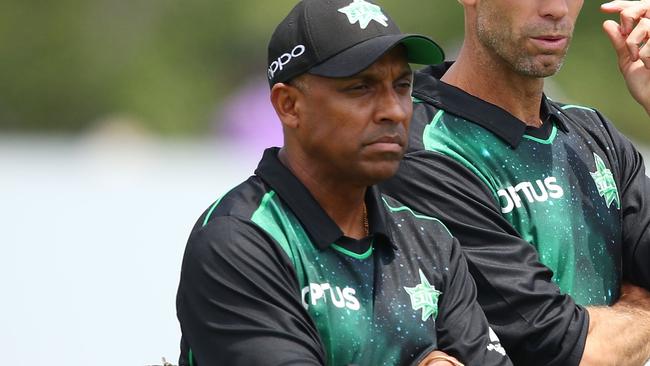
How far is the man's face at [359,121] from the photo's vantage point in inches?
185

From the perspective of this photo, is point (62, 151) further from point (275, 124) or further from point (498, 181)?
point (498, 181)

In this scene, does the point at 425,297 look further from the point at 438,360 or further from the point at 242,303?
the point at 242,303

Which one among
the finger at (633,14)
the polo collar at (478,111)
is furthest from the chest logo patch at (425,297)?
the finger at (633,14)

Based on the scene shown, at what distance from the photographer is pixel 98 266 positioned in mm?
9359

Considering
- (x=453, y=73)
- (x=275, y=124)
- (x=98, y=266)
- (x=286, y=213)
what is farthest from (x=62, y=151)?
(x=286, y=213)

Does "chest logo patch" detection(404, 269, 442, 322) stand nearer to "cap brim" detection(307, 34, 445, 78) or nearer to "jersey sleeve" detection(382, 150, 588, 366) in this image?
"jersey sleeve" detection(382, 150, 588, 366)

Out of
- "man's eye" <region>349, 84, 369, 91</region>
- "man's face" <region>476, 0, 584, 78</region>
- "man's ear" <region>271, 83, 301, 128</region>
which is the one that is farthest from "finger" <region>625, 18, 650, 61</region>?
"man's ear" <region>271, 83, 301, 128</region>

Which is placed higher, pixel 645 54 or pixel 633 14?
pixel 633 14

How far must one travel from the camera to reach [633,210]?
19.1 feet

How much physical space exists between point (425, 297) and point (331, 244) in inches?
13.2

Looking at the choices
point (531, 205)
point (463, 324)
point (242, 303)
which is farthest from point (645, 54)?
point (242, 303)

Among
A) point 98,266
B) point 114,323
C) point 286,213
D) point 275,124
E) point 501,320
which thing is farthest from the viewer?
point 275,124

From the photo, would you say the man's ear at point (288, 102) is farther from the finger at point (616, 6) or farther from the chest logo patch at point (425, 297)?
the finger at point (616, 6)

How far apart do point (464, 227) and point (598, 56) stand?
11427 mm
